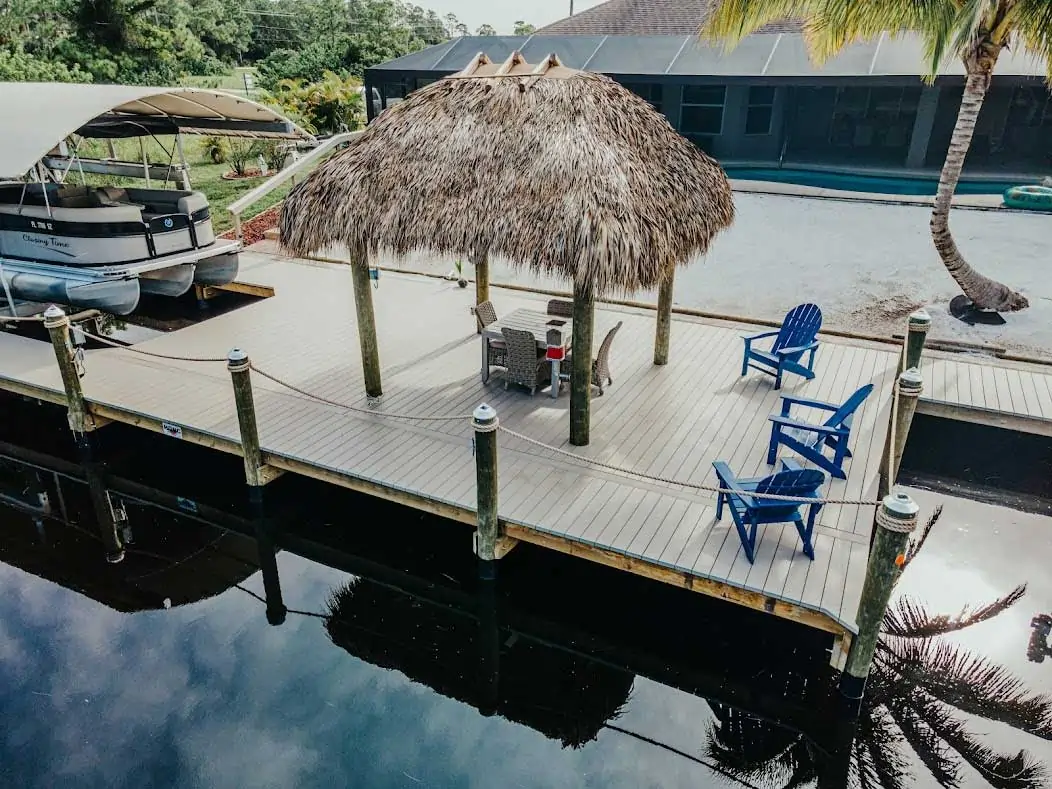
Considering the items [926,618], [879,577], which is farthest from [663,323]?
[879,577]

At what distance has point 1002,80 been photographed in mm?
18844

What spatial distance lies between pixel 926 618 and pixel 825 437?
1.81m

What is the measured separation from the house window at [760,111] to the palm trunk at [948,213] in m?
12.8

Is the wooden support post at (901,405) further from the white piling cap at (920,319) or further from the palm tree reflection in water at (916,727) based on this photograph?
the white piling cap at (920,319)

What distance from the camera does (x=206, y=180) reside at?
22.3m

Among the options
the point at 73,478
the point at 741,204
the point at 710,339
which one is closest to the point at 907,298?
the point at 710,339

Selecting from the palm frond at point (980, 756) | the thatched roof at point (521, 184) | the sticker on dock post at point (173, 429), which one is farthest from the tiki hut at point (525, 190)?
the palm frond at point (980, 756)

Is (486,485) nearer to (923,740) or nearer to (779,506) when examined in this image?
(779,506)

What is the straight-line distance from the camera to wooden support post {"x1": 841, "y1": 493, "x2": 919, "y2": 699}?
14.7ft

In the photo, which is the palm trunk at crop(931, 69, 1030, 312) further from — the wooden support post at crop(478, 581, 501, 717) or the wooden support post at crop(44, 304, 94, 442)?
the wooden support post at crop(44, 304, 94, 442)

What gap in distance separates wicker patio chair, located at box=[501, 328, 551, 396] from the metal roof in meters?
13.0

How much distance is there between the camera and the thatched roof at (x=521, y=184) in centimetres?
651

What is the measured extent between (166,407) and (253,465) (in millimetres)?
1562

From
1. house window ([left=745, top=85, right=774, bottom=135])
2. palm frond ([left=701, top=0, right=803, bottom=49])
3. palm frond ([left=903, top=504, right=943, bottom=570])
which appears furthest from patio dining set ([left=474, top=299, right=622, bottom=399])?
house window ([left=745, top=85, right=774, bottom=135])
